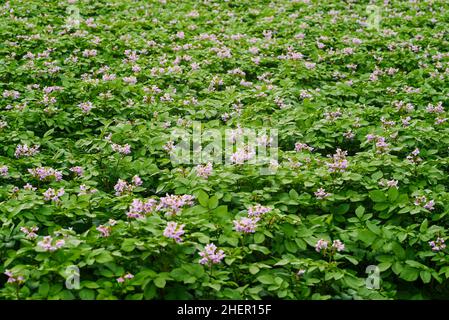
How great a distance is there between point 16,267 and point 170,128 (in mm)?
2611

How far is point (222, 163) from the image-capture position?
15.0ft

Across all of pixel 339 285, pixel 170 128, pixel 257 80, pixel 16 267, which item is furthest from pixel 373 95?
pixel 16 267

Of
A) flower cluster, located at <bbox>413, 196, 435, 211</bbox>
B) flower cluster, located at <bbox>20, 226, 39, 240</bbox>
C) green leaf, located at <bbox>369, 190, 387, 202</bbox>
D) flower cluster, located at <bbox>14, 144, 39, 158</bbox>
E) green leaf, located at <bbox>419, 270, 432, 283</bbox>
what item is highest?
flower cluster, located at <bbox>14, 144, 39, 158</bbox>

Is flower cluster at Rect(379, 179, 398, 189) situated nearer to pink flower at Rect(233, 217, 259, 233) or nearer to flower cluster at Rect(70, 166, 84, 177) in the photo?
pink flower at Rect(233, 217, 259, 233)

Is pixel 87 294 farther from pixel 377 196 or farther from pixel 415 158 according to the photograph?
pixel 415 158

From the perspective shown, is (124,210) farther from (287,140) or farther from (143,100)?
(143,100)

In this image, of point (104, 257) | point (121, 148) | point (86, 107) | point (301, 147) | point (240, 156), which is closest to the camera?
point (104, 257)

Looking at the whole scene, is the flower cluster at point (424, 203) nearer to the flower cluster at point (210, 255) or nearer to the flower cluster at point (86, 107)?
the flower cluster at point (210, 255)

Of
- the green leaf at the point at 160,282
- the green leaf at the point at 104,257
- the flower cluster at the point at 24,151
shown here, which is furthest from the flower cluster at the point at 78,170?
the green leaf at the point at 160,282

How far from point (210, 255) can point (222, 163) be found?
5.00 feet

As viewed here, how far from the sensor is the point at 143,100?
20.1 feet

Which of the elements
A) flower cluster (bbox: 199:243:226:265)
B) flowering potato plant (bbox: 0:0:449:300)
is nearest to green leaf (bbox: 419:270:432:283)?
flowering potato plant (bbox: 0:0:449:300)

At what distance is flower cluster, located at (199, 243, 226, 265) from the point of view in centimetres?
312

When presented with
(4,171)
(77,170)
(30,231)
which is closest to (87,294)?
(30,231)
